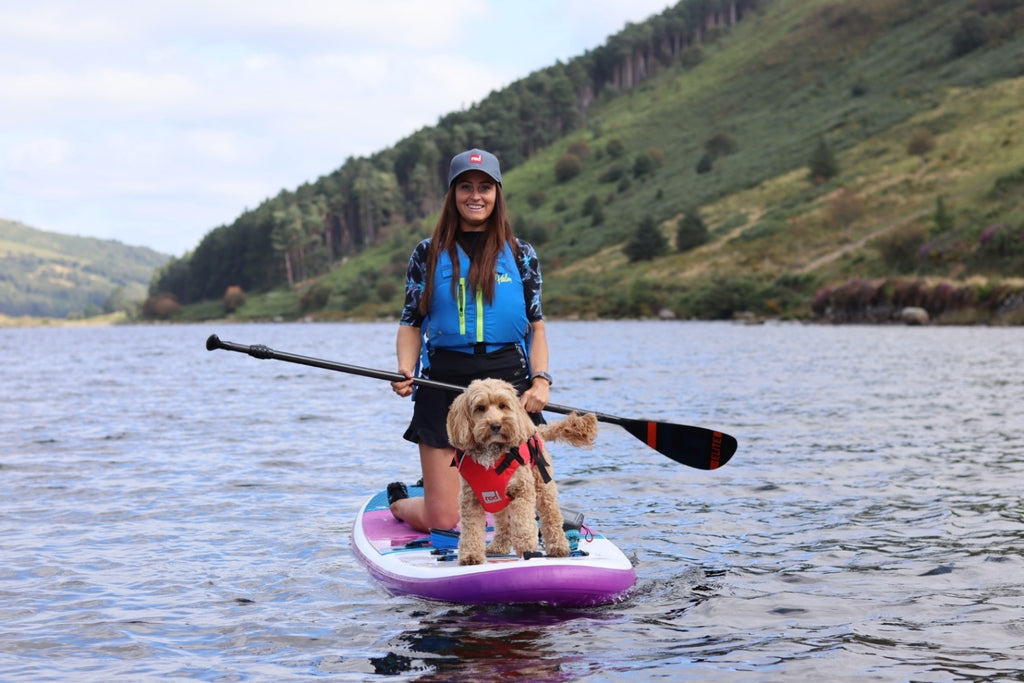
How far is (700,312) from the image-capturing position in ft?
239

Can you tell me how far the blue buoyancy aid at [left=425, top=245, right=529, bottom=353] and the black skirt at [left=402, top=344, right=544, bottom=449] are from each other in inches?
3.6

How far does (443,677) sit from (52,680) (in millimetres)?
2376

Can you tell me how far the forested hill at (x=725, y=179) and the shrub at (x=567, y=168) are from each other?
0.96 ft

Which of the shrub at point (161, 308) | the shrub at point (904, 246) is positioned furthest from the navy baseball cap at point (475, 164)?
the shrub at point (161, 308)

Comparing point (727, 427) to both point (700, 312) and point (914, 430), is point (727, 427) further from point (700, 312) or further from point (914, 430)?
point (700, 312)

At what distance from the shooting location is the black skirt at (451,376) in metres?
7.70

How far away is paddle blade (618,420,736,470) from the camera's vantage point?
8516mm

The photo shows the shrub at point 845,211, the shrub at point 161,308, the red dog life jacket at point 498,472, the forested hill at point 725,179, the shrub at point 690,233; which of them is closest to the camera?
the red dog life jacket at point 498,472

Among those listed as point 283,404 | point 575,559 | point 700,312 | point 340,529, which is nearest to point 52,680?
point 575,559

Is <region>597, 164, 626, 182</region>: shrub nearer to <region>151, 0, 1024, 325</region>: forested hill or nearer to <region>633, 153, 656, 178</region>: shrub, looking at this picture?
<region>151, 0, 1024, 325</region>: forested hill

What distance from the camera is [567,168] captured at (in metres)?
142

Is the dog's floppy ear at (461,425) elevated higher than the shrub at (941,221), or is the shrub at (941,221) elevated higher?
the shrub at (941,221)

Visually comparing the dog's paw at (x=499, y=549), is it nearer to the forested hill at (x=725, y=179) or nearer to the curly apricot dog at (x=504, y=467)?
the curly apricot dog at (x=504, y=467)

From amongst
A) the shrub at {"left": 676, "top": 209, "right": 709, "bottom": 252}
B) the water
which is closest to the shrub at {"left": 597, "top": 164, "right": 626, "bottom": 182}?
the shrub at {"left": 676, "top": 209, "right": 709, "bottom": 252}
